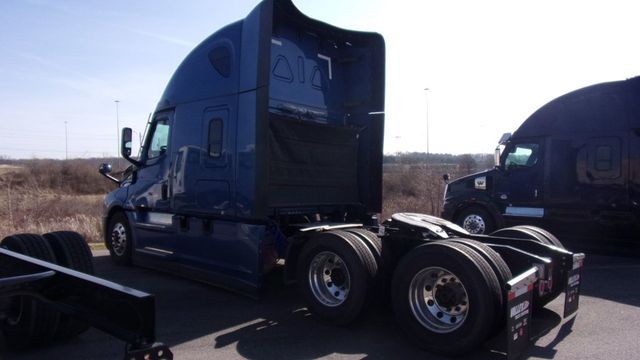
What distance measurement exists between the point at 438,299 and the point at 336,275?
1.25 metres

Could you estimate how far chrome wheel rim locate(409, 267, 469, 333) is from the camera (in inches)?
179

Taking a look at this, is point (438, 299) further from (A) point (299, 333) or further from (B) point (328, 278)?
(A) point (299, 333)

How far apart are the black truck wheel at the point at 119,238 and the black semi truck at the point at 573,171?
7.25m

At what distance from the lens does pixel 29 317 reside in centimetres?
446

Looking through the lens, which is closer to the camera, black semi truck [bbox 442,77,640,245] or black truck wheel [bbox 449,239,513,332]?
black truck wheel [bbox 449,239,513,332]

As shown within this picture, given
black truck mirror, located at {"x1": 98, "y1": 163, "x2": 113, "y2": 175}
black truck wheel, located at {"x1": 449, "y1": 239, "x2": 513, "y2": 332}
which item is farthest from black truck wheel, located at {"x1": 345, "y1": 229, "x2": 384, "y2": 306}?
black truck mirror, located at {"x1": 98, "y1": 163, "x2": 113, "y2": 175}

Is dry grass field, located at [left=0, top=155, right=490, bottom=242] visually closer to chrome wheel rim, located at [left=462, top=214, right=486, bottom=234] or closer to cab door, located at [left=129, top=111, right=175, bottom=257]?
chrome wheel rim, located at [left=462, top=214, right=486, bottom=234]

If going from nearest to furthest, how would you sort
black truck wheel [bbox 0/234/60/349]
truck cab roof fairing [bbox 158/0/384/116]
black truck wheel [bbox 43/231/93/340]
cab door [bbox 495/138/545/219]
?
black truck wheel [bbox 0/234/60/349], black truck wheel [bbox 43/231/93/340], truck cab roof fairing [bbox 158/0/384/116], cab door [bbox 495/138/545/219]

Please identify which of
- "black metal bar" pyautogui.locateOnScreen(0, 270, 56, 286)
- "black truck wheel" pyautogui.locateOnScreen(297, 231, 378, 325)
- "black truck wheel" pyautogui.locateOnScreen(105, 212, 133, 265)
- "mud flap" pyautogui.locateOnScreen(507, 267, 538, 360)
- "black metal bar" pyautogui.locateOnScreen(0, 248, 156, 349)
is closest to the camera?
"black metal bar" pyautogui.locateOnScreen(0, 248, 156, 349)

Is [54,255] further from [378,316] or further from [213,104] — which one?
[378,316]

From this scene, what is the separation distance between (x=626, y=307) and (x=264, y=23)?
5424mm

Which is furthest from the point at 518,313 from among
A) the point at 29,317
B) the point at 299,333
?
the point at 29,317

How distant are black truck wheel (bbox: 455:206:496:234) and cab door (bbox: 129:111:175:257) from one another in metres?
6.80

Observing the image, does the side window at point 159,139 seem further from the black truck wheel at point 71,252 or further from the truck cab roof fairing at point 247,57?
the black truck wheel at point 71,252
